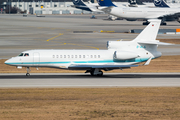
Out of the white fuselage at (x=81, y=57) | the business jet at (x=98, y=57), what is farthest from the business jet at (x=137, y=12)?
the white fuselage at (x=81, y=57)

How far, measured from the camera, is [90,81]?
34.1 m

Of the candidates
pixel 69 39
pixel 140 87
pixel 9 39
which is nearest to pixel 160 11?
pixel 69 39

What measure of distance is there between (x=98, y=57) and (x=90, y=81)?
397cm

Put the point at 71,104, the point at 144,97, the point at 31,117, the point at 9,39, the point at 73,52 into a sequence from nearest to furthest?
the point at 31,117 < the point at 71,104 < the point at 144,97 < the point at 73,52 < the point at 9,39

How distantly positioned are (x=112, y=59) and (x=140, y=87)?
23.8 feet

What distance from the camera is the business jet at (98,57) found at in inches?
1416

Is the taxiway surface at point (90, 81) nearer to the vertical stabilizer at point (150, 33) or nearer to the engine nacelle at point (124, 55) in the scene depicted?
the engine nacelle at point (124, 55)

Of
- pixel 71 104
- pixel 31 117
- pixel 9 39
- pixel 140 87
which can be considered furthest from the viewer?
pixel 9 39

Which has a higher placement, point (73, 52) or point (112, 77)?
point (73, 52)

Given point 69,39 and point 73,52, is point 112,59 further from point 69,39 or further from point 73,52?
point 69,39

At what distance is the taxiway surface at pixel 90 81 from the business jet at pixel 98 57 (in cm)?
139

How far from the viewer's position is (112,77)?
37.5 m

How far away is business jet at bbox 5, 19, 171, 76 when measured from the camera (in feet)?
118

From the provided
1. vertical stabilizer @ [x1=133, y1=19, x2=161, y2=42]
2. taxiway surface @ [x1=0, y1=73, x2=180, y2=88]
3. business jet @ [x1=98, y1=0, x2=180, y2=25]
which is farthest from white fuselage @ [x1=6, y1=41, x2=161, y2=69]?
business jet @ [x1=98, y1=0, x2=180, y2=25]
